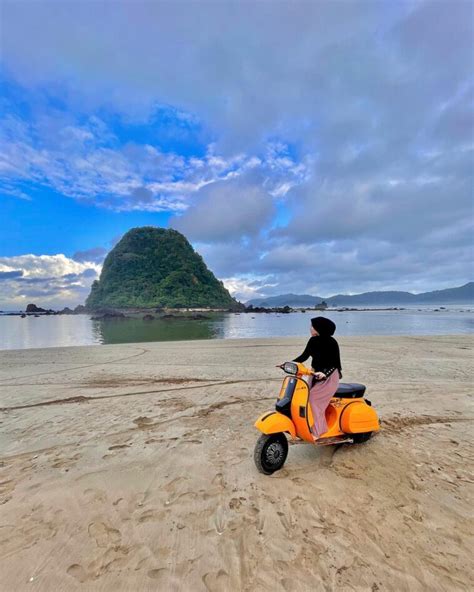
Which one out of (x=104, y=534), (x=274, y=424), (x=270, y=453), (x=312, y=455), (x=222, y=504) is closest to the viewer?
(x=104, y=534)

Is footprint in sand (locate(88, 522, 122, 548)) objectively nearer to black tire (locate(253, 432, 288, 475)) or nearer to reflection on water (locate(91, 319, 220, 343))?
black tire (locate(253, 432, 288, 475))

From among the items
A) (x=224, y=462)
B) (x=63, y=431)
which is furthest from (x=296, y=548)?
(x=63, y=431)

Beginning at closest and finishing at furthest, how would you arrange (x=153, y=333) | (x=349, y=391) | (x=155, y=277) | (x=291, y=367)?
(x=291, y=367) < (x=349, y=391) < (x=153, y=333) < (x=155, y=277)

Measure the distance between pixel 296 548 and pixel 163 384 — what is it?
7132 millimetres

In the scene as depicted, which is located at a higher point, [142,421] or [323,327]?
[323,327]

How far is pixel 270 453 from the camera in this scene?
3848 mm

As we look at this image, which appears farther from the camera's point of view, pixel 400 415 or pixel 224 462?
pixel 400 415

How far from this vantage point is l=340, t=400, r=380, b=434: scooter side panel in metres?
4.30

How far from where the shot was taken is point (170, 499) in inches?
133

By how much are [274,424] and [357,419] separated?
4.70 ft

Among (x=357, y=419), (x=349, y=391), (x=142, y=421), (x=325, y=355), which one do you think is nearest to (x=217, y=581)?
(x=325, y=355)

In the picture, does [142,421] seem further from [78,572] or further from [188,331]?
[188,331]

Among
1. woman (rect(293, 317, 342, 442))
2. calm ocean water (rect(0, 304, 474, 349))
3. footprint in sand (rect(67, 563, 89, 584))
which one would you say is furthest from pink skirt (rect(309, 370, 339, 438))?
calm ocean water (rect(0, 304, 474, 349))

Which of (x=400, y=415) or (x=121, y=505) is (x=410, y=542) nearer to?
(x=121, y=505)
